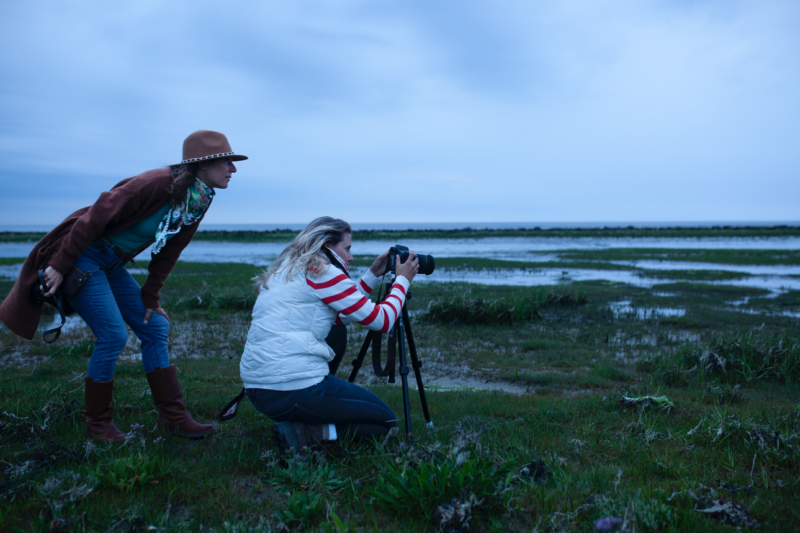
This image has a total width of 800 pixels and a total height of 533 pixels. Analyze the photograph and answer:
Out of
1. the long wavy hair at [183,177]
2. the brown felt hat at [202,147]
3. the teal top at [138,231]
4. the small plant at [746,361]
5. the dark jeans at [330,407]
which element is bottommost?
the small plant at [746,361]

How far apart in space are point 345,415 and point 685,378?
4063mm

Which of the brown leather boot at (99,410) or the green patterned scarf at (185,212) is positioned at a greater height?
the green patterned scarf at (185,212)

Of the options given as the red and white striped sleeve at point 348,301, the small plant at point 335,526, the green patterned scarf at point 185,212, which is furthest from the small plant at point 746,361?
the green patterned scarf at point 185,212

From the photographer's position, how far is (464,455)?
2.71 m

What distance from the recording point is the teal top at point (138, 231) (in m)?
3.30

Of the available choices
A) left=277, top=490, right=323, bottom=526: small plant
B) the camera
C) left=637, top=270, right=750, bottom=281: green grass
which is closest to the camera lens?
the camera

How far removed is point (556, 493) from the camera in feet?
8.46

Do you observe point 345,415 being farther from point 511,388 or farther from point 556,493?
point 511,388

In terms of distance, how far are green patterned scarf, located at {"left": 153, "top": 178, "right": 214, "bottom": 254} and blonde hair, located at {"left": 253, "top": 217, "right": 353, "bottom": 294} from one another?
70 cm

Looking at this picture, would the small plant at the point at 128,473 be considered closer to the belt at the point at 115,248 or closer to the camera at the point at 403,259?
the belt at the point at 115,248

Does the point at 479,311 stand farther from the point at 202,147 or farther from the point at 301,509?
the point at 301,509

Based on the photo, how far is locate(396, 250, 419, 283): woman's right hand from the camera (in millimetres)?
3332

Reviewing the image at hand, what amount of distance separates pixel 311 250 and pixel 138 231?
4.21ft

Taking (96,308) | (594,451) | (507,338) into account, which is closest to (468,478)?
(594,451)
